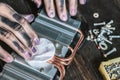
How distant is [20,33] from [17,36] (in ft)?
0.04

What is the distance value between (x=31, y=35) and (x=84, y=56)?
19cm

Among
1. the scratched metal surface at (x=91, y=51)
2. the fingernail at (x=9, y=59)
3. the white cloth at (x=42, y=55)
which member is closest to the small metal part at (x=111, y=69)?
the scratched metal surface at (x=91, y=51)

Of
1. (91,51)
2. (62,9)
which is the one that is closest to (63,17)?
(62,9)

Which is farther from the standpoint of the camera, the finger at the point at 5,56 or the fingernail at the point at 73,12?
the fingernail at the point at 73,12

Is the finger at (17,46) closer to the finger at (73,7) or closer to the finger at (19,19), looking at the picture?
the finger at (19,19)

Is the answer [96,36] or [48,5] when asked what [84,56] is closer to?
[96,36]

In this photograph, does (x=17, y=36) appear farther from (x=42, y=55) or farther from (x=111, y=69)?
(x=111, y=69)

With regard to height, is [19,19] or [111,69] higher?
[19,19]

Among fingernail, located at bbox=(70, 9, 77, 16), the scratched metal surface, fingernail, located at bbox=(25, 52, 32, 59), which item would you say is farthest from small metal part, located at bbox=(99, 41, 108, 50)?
fingernail, located at bbox=(25, 52, 32, 59)

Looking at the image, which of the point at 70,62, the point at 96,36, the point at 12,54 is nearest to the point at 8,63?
the point at 12,54

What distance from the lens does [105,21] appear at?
1038 mm

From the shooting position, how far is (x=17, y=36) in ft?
2.87

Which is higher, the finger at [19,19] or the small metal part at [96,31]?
the finger at [19,19]

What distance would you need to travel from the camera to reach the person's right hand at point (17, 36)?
877mm
